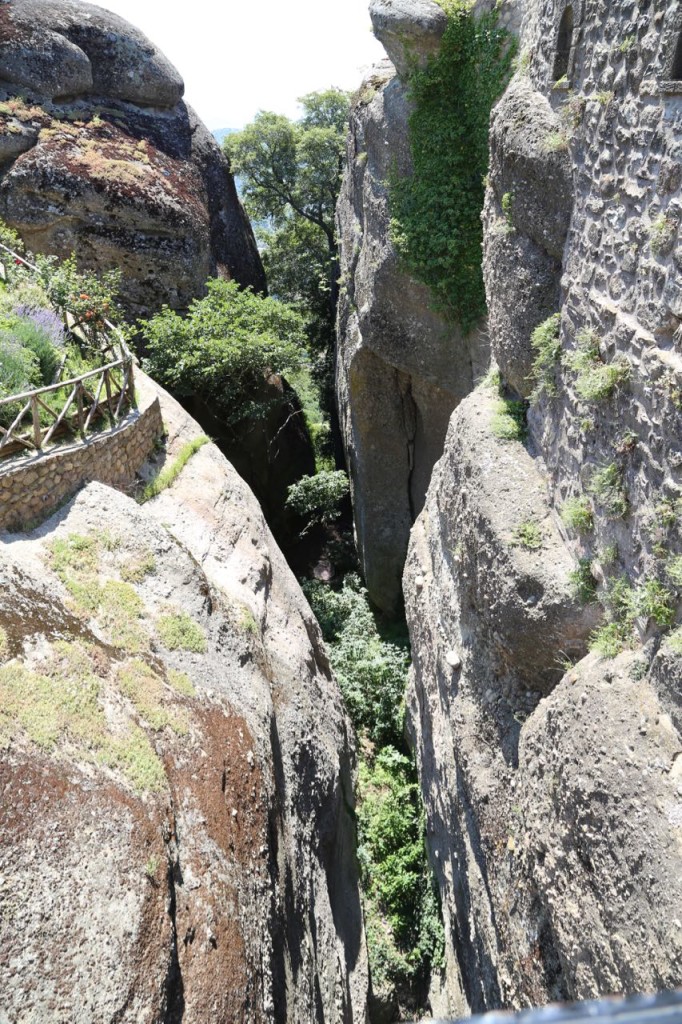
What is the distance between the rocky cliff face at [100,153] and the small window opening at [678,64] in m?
12.7

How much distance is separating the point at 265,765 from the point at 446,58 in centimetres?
1110

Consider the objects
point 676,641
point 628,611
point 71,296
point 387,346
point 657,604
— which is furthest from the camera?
point 387,346

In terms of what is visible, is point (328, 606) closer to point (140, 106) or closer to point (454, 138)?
point (454, 138)

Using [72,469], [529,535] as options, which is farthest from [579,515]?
[72,469]

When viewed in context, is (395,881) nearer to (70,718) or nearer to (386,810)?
(386,810)

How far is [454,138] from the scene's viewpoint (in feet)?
35.4


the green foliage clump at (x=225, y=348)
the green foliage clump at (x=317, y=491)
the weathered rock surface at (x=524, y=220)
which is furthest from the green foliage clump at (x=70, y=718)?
the green foliage clump at (x=317, y=491)

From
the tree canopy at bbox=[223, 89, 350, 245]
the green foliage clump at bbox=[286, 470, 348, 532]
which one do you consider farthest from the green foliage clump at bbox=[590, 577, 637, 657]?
the tree canopy at bbox=[223, 89, 350, 245]

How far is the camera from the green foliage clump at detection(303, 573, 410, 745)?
39.4 ft

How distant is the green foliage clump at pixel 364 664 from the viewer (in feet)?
39.4

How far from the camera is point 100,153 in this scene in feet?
48.3

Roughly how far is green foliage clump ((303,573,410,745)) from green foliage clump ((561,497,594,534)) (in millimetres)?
7186

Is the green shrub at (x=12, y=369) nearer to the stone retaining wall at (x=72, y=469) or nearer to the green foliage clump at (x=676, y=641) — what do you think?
the stone retaining wall at (x=72, y=469)

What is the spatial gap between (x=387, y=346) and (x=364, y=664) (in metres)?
6.26
